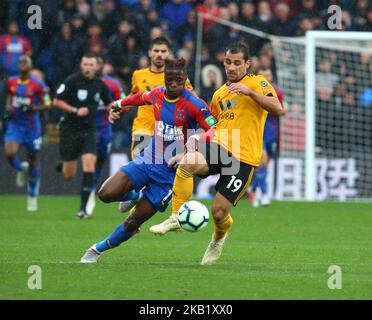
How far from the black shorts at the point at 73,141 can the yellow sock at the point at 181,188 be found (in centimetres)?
608

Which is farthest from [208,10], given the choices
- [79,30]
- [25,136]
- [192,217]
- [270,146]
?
[192,217]

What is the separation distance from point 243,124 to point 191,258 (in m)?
1.67

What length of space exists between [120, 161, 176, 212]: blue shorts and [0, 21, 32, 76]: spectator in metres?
10.2

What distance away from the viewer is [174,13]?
2158 cm

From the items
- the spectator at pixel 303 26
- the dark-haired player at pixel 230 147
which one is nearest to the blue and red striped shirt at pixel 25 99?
the spectator at pixel 303 26

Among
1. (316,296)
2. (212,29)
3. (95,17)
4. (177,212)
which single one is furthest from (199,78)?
(316,296)

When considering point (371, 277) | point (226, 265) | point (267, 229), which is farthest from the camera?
point (267, 229)

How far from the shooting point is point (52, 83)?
2053 cm

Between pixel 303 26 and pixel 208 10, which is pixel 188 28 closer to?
pixel 208 10

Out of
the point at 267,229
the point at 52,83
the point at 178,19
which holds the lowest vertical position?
the point at 267,229

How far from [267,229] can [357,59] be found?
8429 mm
